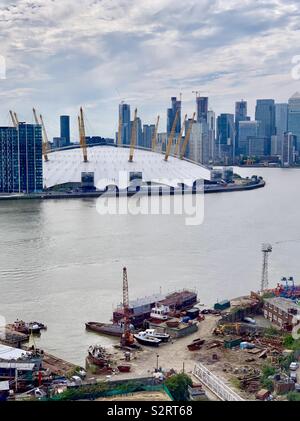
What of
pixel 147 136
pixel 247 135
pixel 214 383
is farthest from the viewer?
pixel 247 135

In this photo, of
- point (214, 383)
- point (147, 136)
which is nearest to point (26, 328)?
point (214, 383)

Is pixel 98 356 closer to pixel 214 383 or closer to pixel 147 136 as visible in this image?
pixel 214 383

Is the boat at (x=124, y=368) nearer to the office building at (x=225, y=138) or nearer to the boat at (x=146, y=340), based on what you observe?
the boat at (x=146, y=340)

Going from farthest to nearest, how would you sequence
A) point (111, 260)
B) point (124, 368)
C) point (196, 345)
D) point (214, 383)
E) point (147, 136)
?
point (147, 136), point (111, 260), point (196, 345), point (124, 368), point (214, 383)

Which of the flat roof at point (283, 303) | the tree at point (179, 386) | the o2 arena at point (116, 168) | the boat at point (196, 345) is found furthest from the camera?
the o2 arena at point (116, 168)

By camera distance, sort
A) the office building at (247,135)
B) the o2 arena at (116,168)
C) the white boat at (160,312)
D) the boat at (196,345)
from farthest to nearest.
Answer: the office building at (247,135) < the o2 arena at (116,168) < the white boat at (160,312) < the boat at (196,345)

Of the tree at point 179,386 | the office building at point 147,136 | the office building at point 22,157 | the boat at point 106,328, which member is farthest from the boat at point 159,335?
the office building at point 147,136
